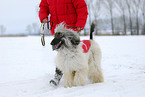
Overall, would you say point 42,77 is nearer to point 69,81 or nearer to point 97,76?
point 69,81

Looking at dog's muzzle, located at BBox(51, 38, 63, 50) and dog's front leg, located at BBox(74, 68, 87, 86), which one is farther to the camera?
dog's front leg, located at BBox(74, 68, 87, 86)

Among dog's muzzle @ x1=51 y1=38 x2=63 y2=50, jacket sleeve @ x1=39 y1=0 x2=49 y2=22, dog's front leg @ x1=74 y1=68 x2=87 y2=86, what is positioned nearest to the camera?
dog's muzzle @ x1=51 y1=38 x2=63 y2=50

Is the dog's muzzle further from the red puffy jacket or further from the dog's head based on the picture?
the red puffy jacket

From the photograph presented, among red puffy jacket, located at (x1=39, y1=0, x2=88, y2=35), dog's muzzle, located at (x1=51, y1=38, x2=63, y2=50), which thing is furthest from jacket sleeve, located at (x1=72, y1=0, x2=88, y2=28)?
dog's muzzle, located at (x1=51, y1=38, x2=63, y2=50)

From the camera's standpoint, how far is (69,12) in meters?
2.78

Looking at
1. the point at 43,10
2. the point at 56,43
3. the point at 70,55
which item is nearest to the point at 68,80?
the point at 70,55

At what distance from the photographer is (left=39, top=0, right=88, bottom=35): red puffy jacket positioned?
8.87 feet

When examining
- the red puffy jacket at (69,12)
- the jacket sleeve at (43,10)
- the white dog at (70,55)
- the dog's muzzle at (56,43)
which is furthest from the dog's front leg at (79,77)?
the jacket sleeve at (43,10)

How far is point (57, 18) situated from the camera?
284 cm

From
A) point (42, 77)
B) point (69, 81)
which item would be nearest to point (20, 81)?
point (42, 77)

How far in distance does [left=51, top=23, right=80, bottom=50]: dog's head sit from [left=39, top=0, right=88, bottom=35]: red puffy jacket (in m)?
0.26

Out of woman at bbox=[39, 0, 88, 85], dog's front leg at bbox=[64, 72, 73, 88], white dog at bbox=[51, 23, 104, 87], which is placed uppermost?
woman at bbox=[39, 0, 88, 85]

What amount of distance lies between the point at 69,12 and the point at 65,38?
23.0 inches

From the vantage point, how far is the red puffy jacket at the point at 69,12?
2.71 metres
